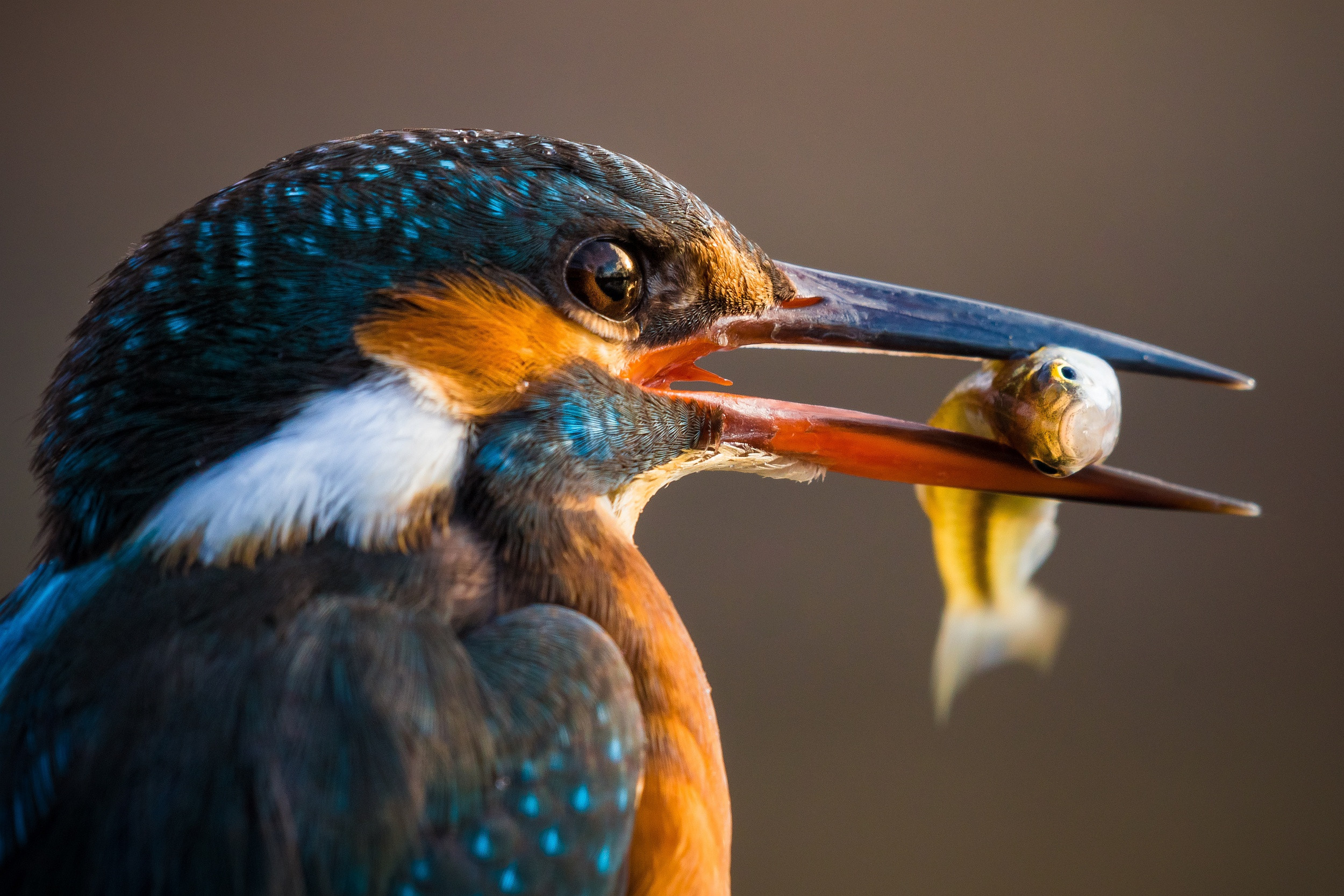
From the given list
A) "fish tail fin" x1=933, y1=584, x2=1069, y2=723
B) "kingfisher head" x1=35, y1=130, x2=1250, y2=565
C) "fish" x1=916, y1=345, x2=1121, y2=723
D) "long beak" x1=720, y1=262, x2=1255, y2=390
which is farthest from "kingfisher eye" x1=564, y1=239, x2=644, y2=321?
"fish tail fin" x1=933, y1=584, x2=1069, y2=723

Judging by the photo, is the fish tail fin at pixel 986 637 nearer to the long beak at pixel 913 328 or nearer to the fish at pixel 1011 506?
the fish at pixel 1011 506

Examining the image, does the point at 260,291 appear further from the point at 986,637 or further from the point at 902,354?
the point at 986,637

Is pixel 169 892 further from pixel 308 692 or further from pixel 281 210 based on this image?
pixel 281 210

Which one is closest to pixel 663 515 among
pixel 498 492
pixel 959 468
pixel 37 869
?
pixel 959 468

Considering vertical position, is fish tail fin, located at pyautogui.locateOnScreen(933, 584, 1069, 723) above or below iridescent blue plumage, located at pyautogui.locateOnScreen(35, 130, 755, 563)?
below

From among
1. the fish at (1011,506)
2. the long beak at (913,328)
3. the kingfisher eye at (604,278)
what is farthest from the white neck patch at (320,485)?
the fish at (1011,506)

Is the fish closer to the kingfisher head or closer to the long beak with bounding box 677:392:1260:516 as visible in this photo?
the long beak with bounding box 677:392:1260:516
